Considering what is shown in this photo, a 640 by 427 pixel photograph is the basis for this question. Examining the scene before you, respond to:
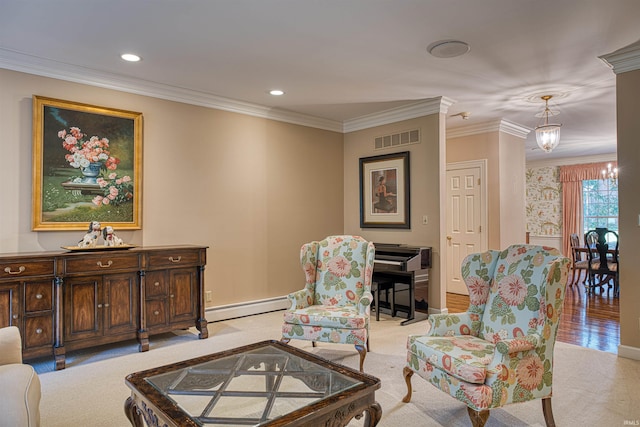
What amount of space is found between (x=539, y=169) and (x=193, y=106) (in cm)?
837

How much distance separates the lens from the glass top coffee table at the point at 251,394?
1575 millimetres

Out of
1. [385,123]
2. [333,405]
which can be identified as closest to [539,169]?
[385,123]

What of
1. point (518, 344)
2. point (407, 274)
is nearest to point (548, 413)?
point (518, 344)

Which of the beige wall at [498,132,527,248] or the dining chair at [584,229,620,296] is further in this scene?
→ the dining chair at [584,229,620,296]

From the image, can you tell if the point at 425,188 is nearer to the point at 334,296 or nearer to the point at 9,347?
the point at 334,296

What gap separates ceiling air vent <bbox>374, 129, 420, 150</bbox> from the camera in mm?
5070

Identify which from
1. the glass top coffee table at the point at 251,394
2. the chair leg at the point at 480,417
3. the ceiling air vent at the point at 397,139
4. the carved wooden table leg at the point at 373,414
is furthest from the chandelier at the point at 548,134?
the carved wooden table leg at the point at 373,414

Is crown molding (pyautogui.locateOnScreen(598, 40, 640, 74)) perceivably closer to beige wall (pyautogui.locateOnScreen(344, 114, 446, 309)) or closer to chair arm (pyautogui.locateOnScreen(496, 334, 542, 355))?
beige wall (pyautogui.locateOnScreen(344, 114, 446, 309))

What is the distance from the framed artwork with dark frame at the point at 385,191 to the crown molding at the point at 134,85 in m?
1.08

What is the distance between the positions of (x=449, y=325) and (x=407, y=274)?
2.15 metres

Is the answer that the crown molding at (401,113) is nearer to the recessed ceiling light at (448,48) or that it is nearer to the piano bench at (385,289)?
the recessed ceiling light at (448,48)

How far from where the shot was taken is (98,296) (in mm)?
3383

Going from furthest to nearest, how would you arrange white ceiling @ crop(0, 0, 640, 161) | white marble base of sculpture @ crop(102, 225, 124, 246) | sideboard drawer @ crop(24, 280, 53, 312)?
white marble base of sculpture @ crop(102, 225, 124, 246) < sideboard drawer @ crop(24, 280, 53, 312) < white ceiling @ crop(0, 0, 640, 161)

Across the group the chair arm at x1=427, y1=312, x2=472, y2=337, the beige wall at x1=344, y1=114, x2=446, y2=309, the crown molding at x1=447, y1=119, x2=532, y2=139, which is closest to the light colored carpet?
the chair arm at x1=427, y1=312, x2=472, y2=337
